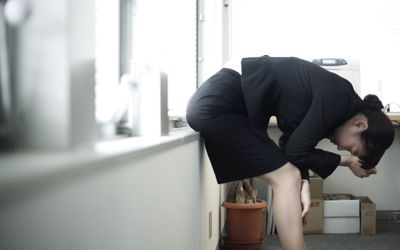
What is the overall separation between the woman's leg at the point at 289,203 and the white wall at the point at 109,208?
1.40ft

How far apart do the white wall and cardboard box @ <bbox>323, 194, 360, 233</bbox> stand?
5.83ft

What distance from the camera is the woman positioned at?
60.3 inches

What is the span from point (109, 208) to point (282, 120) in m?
1.14

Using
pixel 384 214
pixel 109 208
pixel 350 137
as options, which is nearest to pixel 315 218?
pixel 384 214

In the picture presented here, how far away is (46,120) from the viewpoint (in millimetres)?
538

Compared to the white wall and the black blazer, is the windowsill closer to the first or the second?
the white wall

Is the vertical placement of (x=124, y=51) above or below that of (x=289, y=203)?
above

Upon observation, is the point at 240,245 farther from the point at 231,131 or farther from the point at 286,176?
the point at 231,131

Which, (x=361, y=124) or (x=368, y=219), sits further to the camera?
(x=368, y=219)

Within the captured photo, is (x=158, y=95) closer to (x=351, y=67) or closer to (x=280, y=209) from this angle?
(x=280, y=209)

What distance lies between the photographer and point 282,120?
167 centimetres

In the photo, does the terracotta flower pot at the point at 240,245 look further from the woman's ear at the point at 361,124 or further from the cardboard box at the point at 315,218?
the woman's ear at the point at 361,124

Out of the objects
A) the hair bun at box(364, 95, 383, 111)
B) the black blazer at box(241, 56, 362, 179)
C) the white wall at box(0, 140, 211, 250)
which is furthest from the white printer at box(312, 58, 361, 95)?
the white wall at box(0, 140, 211, 250)

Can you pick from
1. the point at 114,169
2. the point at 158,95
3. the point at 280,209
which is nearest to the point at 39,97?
the point at 114,169
